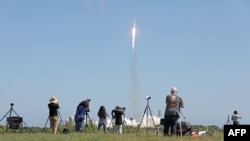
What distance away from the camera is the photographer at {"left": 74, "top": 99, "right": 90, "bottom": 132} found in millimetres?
26672

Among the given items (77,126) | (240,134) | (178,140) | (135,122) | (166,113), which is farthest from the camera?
(135,122)

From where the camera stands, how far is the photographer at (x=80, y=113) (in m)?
26.7

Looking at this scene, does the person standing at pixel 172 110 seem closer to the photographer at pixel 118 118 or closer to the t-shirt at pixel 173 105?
the t-shirt at pixel 173 105

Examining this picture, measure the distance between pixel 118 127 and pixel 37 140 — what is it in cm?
917

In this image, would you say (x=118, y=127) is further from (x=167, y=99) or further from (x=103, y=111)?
(x=167, y=99)

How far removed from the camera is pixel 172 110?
73.8 feet

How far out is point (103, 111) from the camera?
2850cm

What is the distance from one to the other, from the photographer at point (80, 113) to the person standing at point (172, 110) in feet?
18.0

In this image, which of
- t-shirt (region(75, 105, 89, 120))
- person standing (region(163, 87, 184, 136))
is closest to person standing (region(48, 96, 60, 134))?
t-shirt (region(75, 105, 89, 120))

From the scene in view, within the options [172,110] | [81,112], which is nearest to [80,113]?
[81,112]

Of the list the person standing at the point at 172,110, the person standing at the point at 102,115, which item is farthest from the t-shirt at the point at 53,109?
the person standing at the point at 172,110

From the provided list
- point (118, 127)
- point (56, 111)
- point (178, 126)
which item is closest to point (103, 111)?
point (118, 127)

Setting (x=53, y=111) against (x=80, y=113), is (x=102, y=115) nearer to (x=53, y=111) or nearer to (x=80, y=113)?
(x=80, y=113)

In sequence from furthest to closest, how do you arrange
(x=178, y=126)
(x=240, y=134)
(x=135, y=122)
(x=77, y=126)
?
(x=135, y=122)
(x=77, y=126)
(x=178, y=126)
(x=240, y=134)
